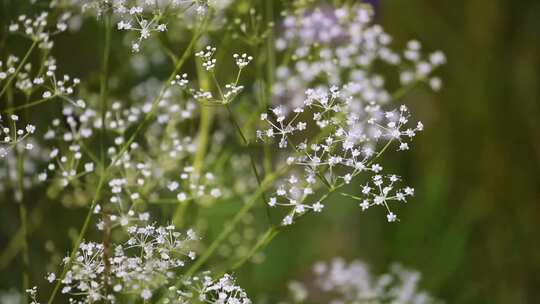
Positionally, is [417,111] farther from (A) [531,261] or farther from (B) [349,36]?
(B) [349,36]

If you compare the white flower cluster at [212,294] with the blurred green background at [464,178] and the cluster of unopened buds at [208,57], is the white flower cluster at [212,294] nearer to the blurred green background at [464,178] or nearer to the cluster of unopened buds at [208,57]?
the cluster of unopened buds at [208,57]

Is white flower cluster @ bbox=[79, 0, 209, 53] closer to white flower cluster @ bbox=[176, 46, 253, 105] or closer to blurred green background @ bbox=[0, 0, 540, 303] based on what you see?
white flower cluster @ bbox=[176, 46, 253, 105]

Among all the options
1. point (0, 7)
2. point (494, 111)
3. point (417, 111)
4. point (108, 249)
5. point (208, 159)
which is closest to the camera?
point (108, 249)

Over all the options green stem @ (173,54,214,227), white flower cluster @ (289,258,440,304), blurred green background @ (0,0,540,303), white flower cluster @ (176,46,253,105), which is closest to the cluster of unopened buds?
white flower cluster @ (176,46,253,105)

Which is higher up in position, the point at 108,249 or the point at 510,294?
the point at 510,294

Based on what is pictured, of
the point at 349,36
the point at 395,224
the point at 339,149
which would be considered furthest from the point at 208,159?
the point at 395,224

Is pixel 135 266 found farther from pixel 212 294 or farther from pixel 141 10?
pixel 141 10

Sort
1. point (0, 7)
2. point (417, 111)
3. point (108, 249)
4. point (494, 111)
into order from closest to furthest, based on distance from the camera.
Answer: point (108, 249), point (0, 7), point (494, 111), point (417, 111)
